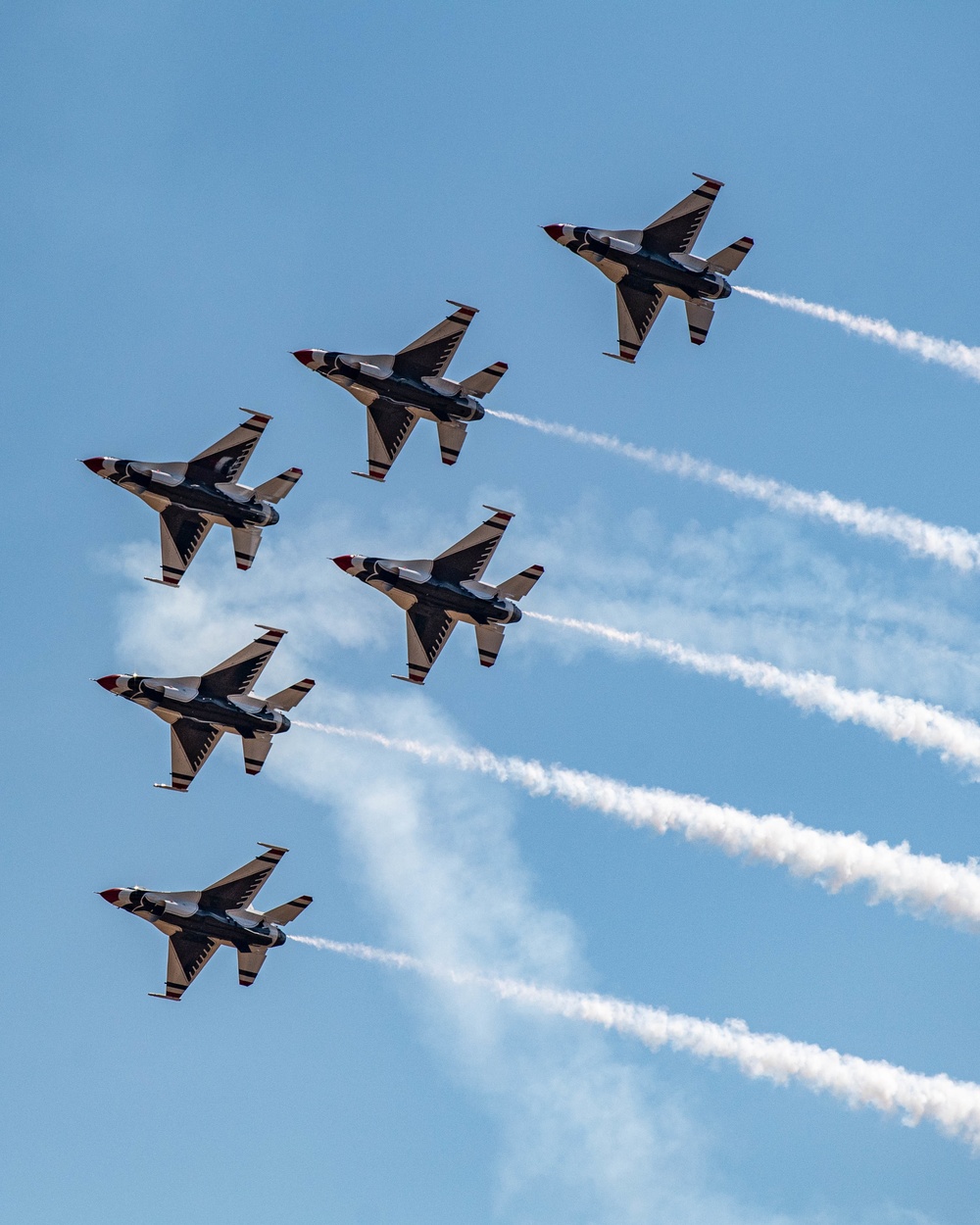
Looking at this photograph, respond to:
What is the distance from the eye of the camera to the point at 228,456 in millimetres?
85375

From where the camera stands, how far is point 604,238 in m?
83.5

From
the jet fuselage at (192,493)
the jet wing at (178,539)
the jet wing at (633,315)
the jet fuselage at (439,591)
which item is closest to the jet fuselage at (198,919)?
the jet wing at (178,539)

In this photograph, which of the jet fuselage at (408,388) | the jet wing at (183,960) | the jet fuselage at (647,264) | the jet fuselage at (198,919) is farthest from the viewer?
the jet wing at (183,960)

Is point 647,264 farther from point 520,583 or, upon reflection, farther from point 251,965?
point 251,965

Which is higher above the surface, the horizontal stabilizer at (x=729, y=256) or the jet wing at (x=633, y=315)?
the horizontal stabilizer at (x=729, y=256)

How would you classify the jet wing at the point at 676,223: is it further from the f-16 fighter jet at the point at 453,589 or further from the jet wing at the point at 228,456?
the jet wing at the point at 228,456

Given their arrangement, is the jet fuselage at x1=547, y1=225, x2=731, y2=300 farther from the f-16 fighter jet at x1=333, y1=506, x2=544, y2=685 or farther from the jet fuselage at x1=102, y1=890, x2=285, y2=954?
the jet fuselage at x1=102, y1=890, x2=285, y2=954

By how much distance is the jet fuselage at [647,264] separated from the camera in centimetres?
8331

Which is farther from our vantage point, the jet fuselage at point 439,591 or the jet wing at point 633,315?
the jet wing at point 633,315

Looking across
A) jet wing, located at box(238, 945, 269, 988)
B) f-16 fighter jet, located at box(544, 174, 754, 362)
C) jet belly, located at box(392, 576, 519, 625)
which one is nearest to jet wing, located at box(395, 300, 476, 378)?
f-16 fighter jet, located at box(544, 174, 754, 362)

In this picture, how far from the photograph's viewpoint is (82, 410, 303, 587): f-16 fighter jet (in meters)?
84.8

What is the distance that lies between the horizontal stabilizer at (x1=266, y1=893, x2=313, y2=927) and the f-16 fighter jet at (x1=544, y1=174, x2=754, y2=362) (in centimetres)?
3251

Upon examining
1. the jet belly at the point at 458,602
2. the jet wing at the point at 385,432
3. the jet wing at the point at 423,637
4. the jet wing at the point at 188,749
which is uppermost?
the jet wing at the point at 385,432

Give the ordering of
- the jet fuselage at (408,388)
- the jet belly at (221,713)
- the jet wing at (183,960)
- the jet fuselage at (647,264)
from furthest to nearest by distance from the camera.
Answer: the jet wing at (183,960)
the jet belly at (221,713)
the jet fuselage at (408,388)
the jet fuselage at (647,264)
